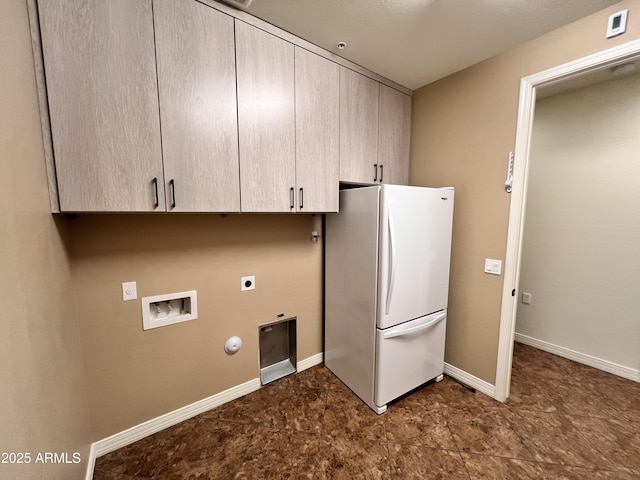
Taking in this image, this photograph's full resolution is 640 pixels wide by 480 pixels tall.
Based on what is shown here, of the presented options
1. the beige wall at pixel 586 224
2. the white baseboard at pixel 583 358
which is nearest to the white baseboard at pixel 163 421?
the white baseboard at pixel 583 358

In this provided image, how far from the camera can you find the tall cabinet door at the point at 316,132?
167 centimetres

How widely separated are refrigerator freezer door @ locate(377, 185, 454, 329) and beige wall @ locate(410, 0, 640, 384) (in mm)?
173

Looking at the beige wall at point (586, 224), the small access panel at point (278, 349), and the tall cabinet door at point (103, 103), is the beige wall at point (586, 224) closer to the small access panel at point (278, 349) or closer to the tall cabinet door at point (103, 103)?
the small access panel at point (278, 349)

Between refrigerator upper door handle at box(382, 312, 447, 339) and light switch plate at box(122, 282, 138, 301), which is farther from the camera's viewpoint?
refrigerator upper door handle at box(382, 312, 447, 339)

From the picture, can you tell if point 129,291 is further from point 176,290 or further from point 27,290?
point 27,290

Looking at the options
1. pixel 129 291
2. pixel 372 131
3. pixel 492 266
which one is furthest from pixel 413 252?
pixel 129 291

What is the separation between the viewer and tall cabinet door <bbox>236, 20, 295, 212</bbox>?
145cm

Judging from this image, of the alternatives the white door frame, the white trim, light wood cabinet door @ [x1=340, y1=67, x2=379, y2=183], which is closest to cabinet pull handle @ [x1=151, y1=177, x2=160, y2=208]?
light wood cabinet door @ [x1=340, y1=67, x2=379, y2=183]

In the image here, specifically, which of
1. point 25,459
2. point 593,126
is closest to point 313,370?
point 25,459

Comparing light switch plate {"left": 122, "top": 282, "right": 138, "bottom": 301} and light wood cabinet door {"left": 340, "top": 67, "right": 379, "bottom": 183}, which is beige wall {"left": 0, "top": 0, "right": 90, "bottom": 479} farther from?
light wood cabinet door {"left": 340, "top": 67, "right": 379, "bottom": 183}

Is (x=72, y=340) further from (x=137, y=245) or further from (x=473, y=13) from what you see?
(x=473, y=13)

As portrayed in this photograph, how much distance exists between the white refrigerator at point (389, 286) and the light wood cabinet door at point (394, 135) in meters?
0.51

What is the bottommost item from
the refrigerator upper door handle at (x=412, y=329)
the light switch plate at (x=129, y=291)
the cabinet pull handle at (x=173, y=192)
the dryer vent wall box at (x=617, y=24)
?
the refrigerator upper door handle at (x=412, y=329)

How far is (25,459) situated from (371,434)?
5.31 ft
